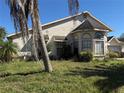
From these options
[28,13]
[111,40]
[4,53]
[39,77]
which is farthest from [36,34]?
[111,40]

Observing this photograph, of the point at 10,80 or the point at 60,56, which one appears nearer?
the point at 10,80

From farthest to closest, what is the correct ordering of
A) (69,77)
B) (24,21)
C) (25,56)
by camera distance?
(25,56), (69,77), (24,21)

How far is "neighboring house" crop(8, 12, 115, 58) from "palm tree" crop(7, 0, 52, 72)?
13.0 meters

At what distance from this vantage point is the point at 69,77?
1514 centimetres

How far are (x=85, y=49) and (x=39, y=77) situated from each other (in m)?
16.1

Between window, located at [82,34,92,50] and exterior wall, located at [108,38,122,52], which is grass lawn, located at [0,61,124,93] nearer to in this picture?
window, located at [82,34,92,50]

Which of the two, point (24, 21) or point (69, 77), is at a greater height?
point (24, 21)

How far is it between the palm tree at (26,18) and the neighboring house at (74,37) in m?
13.0

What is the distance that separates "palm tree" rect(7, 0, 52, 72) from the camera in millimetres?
14188

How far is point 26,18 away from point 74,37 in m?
17.8

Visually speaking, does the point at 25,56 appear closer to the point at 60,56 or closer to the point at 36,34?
the point at 60,56

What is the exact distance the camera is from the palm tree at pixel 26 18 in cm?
1419

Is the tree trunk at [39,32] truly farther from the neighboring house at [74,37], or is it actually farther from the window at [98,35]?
the window at [98,35]

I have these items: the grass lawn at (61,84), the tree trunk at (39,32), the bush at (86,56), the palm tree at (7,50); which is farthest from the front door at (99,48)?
the tree trunk at (39,32)
